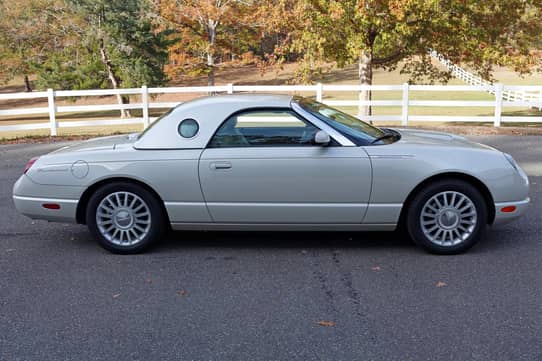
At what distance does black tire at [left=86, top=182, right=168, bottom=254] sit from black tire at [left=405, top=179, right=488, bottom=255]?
232 centimetres

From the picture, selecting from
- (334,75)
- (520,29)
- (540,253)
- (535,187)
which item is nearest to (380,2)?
(520,29)

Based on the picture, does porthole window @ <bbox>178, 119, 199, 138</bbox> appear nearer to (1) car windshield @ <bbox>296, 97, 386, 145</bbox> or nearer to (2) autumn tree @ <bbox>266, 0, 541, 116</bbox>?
(1) car windshield @ <bbox>296, 97, 386, 145</bbox>

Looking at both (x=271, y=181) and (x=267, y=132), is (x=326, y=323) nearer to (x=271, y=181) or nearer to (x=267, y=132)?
(x=271, y=181)

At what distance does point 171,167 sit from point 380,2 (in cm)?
1342

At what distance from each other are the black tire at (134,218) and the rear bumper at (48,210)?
19 cm

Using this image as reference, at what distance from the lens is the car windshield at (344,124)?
552cm

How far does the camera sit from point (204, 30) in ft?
120

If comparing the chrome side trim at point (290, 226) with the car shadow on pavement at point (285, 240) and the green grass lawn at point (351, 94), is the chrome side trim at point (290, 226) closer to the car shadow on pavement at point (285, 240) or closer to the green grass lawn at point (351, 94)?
the car shadow on pavement at point (285, 240)

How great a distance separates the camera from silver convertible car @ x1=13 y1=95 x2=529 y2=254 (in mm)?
5352

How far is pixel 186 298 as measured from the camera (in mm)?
4551

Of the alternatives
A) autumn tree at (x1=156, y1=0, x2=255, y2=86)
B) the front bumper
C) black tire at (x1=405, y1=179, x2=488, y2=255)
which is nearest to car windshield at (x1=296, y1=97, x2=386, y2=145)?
black tire at (x1=405, y1=179, x2=488, y2=255)

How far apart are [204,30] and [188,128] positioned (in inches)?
1278

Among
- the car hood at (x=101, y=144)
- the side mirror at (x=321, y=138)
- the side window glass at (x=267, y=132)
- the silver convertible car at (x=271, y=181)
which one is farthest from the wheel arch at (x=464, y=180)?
the car hood at (x=101, y=144)

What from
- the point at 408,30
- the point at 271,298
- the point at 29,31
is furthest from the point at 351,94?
the point at 271,298
